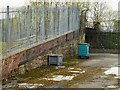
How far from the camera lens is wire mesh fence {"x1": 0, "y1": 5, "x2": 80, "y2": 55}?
601 inches

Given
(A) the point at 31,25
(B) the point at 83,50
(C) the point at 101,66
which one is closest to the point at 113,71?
(C) the point at 101,66

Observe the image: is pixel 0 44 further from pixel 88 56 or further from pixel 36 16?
pixel 88 56

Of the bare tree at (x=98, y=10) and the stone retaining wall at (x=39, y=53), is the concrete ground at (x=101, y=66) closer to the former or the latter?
the stone retaining wall at (x=39, y=53)

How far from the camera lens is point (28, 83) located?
571 inches

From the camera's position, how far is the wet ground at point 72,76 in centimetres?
1429

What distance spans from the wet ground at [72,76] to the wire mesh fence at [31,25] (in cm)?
143

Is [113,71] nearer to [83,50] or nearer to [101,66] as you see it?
[101,66]

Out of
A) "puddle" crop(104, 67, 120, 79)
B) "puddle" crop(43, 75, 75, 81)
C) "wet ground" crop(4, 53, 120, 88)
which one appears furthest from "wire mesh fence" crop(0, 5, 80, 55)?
"puddle" crop(104, 67, 120, 79)

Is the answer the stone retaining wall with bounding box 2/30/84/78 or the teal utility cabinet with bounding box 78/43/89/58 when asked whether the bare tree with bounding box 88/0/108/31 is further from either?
the teal utility cabinet with bounding box 78/43/89/58

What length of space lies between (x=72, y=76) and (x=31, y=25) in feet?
11.7

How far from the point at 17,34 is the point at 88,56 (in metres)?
7.81

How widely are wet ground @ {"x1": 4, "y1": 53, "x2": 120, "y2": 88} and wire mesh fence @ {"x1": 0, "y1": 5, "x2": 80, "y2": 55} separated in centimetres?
143

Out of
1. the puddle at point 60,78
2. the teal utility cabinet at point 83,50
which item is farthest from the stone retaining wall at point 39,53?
the puddle at point 60,78

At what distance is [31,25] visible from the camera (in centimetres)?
1833
